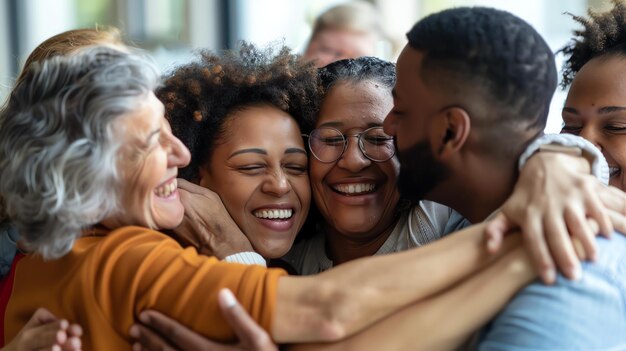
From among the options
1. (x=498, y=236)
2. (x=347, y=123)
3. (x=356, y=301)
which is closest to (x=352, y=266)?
(x=356, y=301)

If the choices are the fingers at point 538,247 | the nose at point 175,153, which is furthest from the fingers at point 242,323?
the fingers at point 538,247

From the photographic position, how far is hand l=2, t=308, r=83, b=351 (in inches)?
68.0

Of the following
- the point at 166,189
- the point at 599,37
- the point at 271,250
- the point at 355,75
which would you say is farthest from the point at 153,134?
the point at 599,37

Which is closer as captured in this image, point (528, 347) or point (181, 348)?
point (528, 347)

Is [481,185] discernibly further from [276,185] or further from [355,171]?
[276,185]

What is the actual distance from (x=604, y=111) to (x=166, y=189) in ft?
3.91

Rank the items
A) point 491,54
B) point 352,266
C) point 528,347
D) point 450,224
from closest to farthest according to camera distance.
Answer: point 528,347 < point 352,266 < point 491,54 < point 450,224

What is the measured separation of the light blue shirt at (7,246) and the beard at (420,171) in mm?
1191

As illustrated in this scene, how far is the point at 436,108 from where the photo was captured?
6.22 feet

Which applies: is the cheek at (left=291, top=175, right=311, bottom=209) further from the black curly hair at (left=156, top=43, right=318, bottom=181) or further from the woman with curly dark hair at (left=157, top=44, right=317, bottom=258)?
the black curly hair at (left=156, top=43, right=318, bottom=181)

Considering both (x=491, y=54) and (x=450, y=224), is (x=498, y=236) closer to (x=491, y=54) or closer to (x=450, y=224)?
(x=491, y=54)

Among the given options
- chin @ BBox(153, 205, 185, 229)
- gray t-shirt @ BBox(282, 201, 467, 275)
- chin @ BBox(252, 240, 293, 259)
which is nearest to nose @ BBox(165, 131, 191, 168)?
chin @ BBox(153, 205, 185, 229)

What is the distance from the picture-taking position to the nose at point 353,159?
232cm

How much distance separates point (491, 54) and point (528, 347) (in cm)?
63
